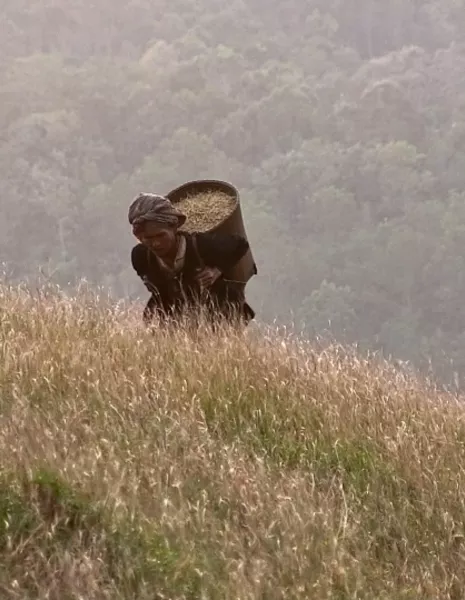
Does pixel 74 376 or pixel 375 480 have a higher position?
pixel 74 376

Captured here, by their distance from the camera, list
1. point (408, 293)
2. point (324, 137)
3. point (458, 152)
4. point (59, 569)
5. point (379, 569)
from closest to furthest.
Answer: point (59, 569) < point (379, 569) < point (408, 293) < point (458, 152) < point (324, 137)

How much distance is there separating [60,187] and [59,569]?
3107 centimetres

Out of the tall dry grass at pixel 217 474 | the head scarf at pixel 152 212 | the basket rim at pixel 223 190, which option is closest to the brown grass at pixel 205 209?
the basket rim at pixel 223 190

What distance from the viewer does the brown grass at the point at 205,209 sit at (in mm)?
5289

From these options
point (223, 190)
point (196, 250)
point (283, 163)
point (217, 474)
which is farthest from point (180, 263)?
point (283, 163)

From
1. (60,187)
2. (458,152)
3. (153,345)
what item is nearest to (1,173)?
(60,187)

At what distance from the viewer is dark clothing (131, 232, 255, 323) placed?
16.8 ft

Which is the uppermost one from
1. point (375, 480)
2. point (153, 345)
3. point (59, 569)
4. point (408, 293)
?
point (408, 293)

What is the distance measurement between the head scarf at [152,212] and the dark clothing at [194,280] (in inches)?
7.2

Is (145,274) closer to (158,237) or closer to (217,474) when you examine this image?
(158,237)

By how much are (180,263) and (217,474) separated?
2.14 metres

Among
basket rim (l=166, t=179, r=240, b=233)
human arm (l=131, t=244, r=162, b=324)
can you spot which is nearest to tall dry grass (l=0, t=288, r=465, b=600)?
human arm (l=131, t=244, r=162, b=324)

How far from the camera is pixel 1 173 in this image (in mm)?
Answer: 32750

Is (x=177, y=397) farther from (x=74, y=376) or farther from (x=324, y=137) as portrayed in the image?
(x=324, y=137)
